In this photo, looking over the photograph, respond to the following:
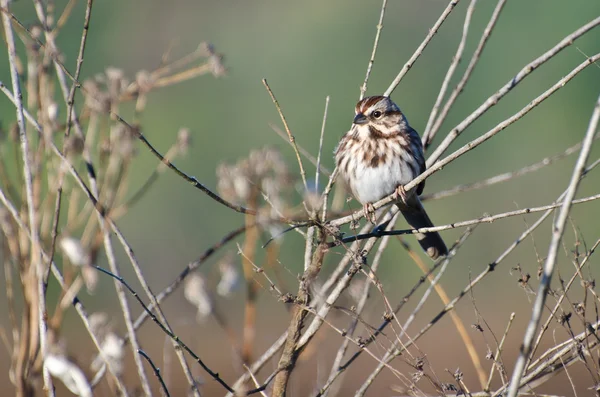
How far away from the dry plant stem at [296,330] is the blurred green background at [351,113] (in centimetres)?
1514

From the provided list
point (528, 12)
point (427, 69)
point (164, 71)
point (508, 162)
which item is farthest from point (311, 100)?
point (164, 71)

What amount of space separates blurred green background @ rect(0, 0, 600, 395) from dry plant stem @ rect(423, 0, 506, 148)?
1443cm

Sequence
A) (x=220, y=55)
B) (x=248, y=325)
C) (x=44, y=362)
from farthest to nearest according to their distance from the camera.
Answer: (x=220, y=55) < (x=248, y=325) < (x=44, y=362)

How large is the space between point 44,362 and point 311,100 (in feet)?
65.2

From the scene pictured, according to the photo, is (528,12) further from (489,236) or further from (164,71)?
(164,71)

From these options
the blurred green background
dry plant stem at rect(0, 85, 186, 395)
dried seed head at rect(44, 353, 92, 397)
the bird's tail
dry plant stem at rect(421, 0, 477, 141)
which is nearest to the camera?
dried seed head at rect(44, 353, 92, 397)

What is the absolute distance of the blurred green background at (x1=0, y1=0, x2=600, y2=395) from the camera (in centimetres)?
2023

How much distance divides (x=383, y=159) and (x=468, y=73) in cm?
138

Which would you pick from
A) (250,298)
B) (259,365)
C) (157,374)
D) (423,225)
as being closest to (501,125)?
(250,298)

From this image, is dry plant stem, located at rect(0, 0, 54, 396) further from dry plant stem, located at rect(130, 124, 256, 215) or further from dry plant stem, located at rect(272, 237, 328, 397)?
dry plant stem, located at rect(272, 237, 328, 397)

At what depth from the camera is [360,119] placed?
4742 millimetres

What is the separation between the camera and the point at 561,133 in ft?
76.1

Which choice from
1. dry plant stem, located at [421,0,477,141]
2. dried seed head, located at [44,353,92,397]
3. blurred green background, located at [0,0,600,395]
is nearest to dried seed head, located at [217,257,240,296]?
dried seed head, located at [44,353,92,397]

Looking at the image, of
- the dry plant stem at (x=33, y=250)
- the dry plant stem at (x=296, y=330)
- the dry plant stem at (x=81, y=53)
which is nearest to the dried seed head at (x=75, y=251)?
the dry plant stem at (x=33, y=250)
